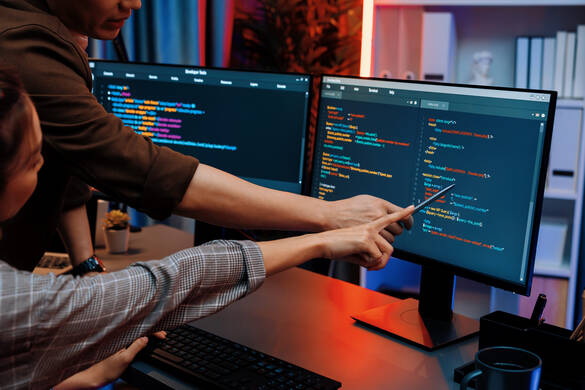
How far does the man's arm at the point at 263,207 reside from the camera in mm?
1050

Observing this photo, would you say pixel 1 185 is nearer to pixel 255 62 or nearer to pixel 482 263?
pixel 482 263

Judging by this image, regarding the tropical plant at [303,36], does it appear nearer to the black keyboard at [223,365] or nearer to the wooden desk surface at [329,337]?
the wooden desk surface at [329,337]

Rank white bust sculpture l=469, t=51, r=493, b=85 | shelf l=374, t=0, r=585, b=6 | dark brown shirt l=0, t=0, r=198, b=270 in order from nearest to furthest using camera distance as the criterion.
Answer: dark brown shirt l=0, t=0, r=198, b=270, shelf l=374, t=0, r=585, b=6, white bust sculpture l=469, t=51, r=493, b=85

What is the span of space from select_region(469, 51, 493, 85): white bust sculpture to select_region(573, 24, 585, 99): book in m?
0.35

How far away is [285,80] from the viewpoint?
1390 millimetres

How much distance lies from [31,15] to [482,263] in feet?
2.86

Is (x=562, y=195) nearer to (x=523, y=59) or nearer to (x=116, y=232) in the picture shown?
(x=523, y=59)

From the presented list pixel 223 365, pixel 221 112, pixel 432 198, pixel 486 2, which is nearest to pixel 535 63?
pixel 486 2

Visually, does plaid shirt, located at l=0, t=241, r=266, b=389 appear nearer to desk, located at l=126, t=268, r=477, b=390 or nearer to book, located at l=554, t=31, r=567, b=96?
desk, located at l=126, t=268, r=477, b=390

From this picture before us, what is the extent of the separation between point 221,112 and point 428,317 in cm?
68

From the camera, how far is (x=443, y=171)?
111cm

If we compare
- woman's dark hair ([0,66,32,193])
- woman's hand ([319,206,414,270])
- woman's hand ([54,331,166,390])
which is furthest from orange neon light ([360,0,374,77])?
woman's dark hair ([0,66,32,193])

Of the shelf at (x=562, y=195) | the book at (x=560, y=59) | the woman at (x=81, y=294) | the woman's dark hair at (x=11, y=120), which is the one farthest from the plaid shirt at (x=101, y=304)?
the book at (x=560, y=59)

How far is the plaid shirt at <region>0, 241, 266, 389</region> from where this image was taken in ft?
2.09
